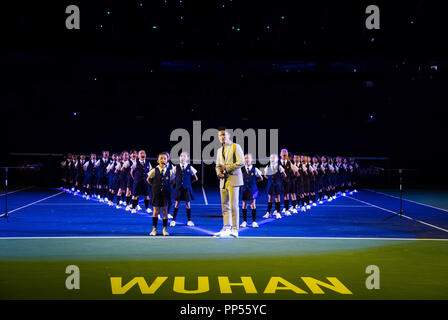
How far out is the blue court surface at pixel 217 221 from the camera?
14.4 metres

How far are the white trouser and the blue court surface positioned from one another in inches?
32.2

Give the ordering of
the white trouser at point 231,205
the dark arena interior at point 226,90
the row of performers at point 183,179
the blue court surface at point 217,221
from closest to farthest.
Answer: the white trouser at point 231,205
the blue court surface at point 217,221
the row of performers at point 183,179
the dark arena interior at point 226,90

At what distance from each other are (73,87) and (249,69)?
12.6 meters

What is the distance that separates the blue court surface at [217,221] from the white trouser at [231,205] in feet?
2.69

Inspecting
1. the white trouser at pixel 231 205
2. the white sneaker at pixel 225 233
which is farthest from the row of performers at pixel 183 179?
the white trouser at pixel 231 205

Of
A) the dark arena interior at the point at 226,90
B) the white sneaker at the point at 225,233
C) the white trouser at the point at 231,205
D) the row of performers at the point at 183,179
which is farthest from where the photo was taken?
the dark arena interior at the point at 226,90

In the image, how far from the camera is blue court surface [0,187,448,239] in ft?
47.2

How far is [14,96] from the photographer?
1636 inches

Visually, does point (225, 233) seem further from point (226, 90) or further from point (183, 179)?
point (226, 90)

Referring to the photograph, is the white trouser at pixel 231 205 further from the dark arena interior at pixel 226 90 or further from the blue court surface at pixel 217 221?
the dark arena interior at pixel 226 90

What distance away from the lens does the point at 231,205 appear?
13.4m
